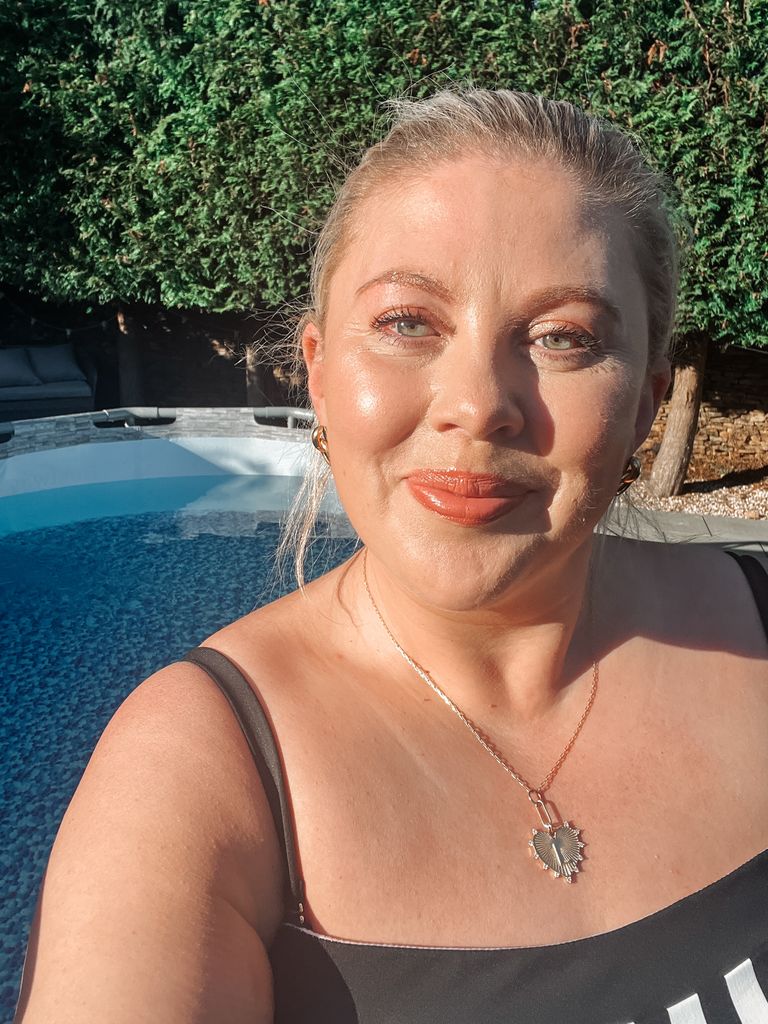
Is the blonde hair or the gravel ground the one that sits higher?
the blonde hair

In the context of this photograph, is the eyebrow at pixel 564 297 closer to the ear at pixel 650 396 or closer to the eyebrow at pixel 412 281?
the eyebrow at pixel 412 281

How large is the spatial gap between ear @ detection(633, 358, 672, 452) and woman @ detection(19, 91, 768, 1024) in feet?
0.04

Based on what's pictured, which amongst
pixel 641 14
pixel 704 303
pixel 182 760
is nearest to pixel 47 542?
pixel 704 303

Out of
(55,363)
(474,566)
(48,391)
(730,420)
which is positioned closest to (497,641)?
(474,566)

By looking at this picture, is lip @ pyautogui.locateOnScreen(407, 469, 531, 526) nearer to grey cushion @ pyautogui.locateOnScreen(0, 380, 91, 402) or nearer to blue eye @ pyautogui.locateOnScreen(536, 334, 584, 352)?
blue eye @ pyautogui.locateOnScreen(536, 334, 584, 352)

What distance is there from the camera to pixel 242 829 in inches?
46.4

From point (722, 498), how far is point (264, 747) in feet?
31.7

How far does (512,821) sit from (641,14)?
27.5 feet

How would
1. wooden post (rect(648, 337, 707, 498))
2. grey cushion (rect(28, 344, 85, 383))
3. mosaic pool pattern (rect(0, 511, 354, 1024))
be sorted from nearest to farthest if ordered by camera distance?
mosaic pool pattern (rect(0, 511, 354, 1024))
wooden post (rect(648, 337, 707, 498))
grey cushion (rect(28, 344, 85, 383))

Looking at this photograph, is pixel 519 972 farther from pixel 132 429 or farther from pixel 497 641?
pixel 132 429

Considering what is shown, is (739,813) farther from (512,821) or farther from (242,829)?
(242,829)

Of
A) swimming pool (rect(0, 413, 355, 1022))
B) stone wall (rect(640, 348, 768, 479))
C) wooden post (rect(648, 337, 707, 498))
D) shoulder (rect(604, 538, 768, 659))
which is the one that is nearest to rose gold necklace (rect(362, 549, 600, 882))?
shoulder (rect(604, 538, 768, 659))

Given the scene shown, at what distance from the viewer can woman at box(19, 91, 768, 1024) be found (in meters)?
1.13

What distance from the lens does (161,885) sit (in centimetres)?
108
